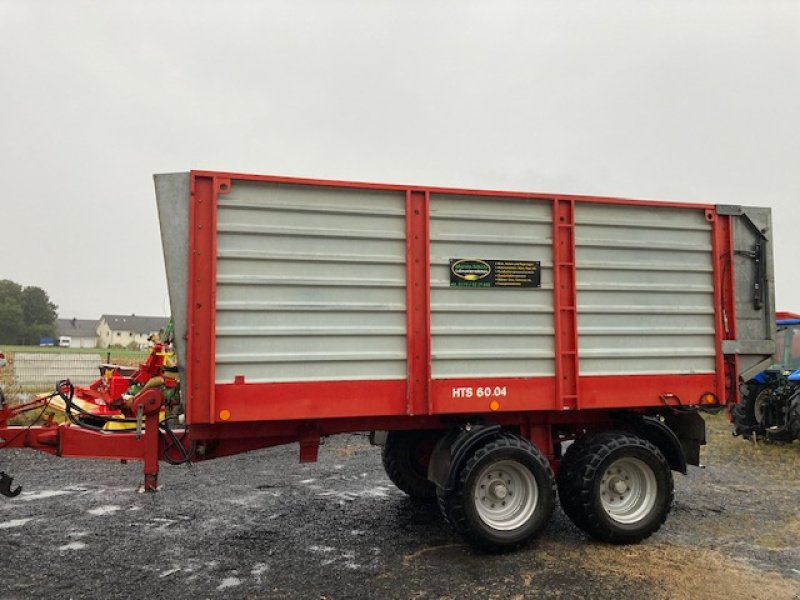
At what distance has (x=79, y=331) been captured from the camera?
302 feet

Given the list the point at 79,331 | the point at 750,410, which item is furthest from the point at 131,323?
the point at 750,410

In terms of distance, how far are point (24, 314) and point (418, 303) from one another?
238 feet

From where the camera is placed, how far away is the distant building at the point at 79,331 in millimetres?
86125

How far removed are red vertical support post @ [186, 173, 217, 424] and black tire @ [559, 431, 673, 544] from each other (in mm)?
3013

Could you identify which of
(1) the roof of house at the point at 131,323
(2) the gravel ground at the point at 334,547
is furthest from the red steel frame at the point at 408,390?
(1) the roof of house at the point at 131,323

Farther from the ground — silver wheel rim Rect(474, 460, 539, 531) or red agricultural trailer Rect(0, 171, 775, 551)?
red agricultural trailer Rect(0, 171, 775, 551)

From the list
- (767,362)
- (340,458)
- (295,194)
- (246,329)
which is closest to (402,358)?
(246,329)

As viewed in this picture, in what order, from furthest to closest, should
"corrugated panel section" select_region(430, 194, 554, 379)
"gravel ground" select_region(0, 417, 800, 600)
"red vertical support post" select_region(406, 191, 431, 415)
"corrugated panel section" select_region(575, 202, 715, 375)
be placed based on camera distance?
"corrugated panel section" select_region(575, 202, 715, 375), "corrugated panel section" select_region(430, 194, 554, 379), "red vertical support post" select_region(406, 191, 431, 415), "gravel ground" select_region(0, 417, 800, 600)

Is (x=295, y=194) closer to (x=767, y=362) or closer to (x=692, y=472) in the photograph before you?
(x=767, y=362)

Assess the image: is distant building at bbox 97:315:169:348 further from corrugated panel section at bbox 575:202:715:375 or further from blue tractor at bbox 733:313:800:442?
corrugated panel section at bbox 575:202:715:375

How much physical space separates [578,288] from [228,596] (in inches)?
137

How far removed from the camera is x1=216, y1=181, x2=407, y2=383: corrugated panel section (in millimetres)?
4266

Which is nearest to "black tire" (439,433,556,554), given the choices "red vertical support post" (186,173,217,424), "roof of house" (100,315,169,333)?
"red vertical support post" (186,173,217,424)

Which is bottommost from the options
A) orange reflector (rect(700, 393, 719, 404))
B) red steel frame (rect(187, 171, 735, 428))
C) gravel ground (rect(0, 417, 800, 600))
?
gravel ground (rect(0, 417, 800, 600))
